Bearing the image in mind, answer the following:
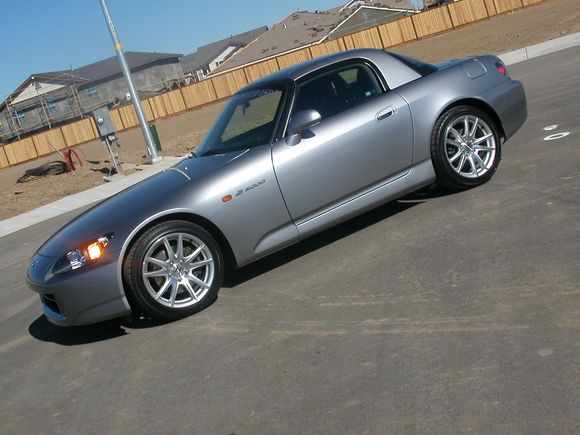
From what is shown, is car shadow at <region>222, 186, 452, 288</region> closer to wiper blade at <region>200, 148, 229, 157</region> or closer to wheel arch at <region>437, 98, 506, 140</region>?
wheel arch at <region>437, 98, 506, 140</region>

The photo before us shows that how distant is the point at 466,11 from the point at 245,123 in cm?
4294

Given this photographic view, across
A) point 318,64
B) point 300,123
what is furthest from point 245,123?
point 300,123

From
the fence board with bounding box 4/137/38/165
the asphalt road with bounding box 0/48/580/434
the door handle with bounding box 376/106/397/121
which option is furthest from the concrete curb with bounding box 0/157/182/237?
the fence board with bounding box 4/137/38/165

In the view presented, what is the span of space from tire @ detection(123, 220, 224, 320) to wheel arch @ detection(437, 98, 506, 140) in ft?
8.05

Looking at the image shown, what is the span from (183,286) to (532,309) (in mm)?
2461

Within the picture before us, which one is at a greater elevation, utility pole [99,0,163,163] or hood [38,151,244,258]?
utility pole [99,0,163,163]

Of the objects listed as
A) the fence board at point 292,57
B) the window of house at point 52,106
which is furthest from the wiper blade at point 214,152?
the window of house at point 52,106

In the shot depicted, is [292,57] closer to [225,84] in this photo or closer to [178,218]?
[225,84]

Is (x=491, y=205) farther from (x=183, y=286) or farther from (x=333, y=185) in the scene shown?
(x=183, y=286)

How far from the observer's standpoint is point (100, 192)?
52.9 feet

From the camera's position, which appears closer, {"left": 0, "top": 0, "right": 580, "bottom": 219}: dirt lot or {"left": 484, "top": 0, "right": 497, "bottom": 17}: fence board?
{"left": 0, "top": 0, "right": 580, "bottom": 219}: dirt lot

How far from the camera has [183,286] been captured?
5.16 m

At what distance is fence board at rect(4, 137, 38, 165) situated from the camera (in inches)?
Result: 1554

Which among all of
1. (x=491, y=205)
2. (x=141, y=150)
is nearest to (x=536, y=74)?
(x=491, y=205)
